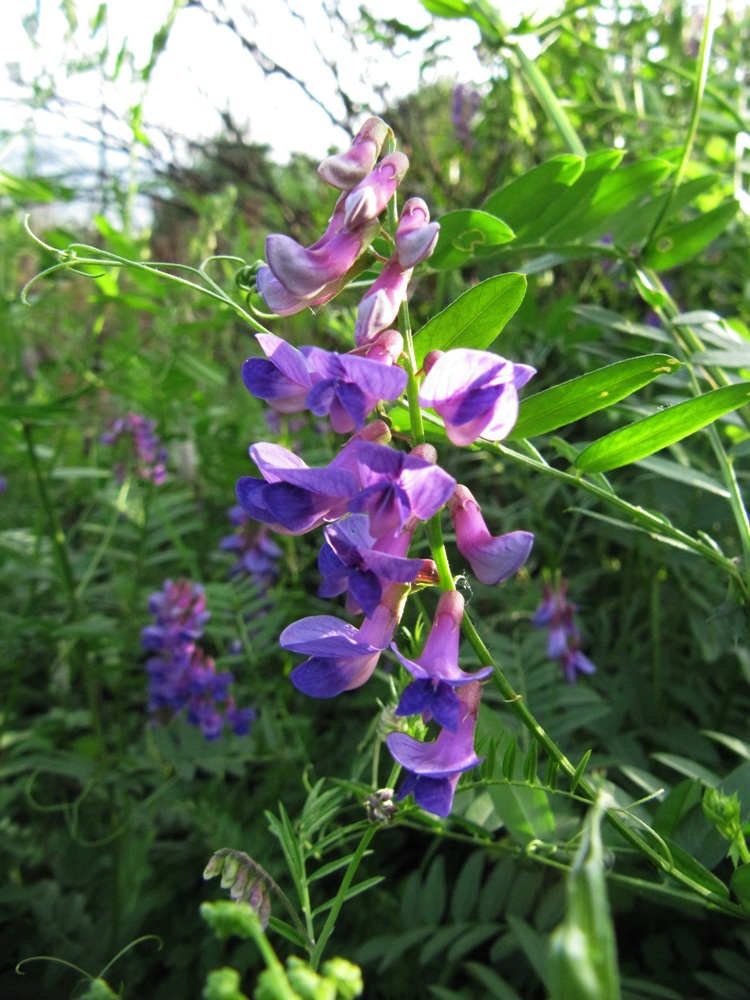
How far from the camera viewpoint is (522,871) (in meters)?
1.06

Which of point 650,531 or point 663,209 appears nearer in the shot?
point 650,531

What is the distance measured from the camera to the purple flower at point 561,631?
125cm

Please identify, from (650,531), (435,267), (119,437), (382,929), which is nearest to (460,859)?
(382,929)

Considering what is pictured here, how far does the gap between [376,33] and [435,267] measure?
3.99ft

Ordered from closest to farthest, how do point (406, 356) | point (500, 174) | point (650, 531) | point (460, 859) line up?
1. point (406, 356)
2. point (650, 531)
3. point (460, 859)
4. point (500, 174)

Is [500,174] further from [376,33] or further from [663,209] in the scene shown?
[663,209]

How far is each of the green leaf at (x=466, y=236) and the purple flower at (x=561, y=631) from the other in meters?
0.60

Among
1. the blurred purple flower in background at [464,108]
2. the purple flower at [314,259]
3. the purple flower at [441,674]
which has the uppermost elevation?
the blurred purple flower in background at [464,108]

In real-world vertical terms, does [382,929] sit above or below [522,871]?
below

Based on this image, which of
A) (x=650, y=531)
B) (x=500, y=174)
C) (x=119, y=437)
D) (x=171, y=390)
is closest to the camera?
(x=650, y=531)

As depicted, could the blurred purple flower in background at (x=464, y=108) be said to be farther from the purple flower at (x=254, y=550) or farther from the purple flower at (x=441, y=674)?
the purple flower at (x=441, y=674)

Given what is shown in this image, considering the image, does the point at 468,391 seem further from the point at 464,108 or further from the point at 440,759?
the point at 464,108

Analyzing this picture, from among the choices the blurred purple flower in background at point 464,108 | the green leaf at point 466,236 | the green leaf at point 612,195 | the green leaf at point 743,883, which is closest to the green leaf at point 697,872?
the green leaf at point 743,883

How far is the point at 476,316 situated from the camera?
0.62 meters
